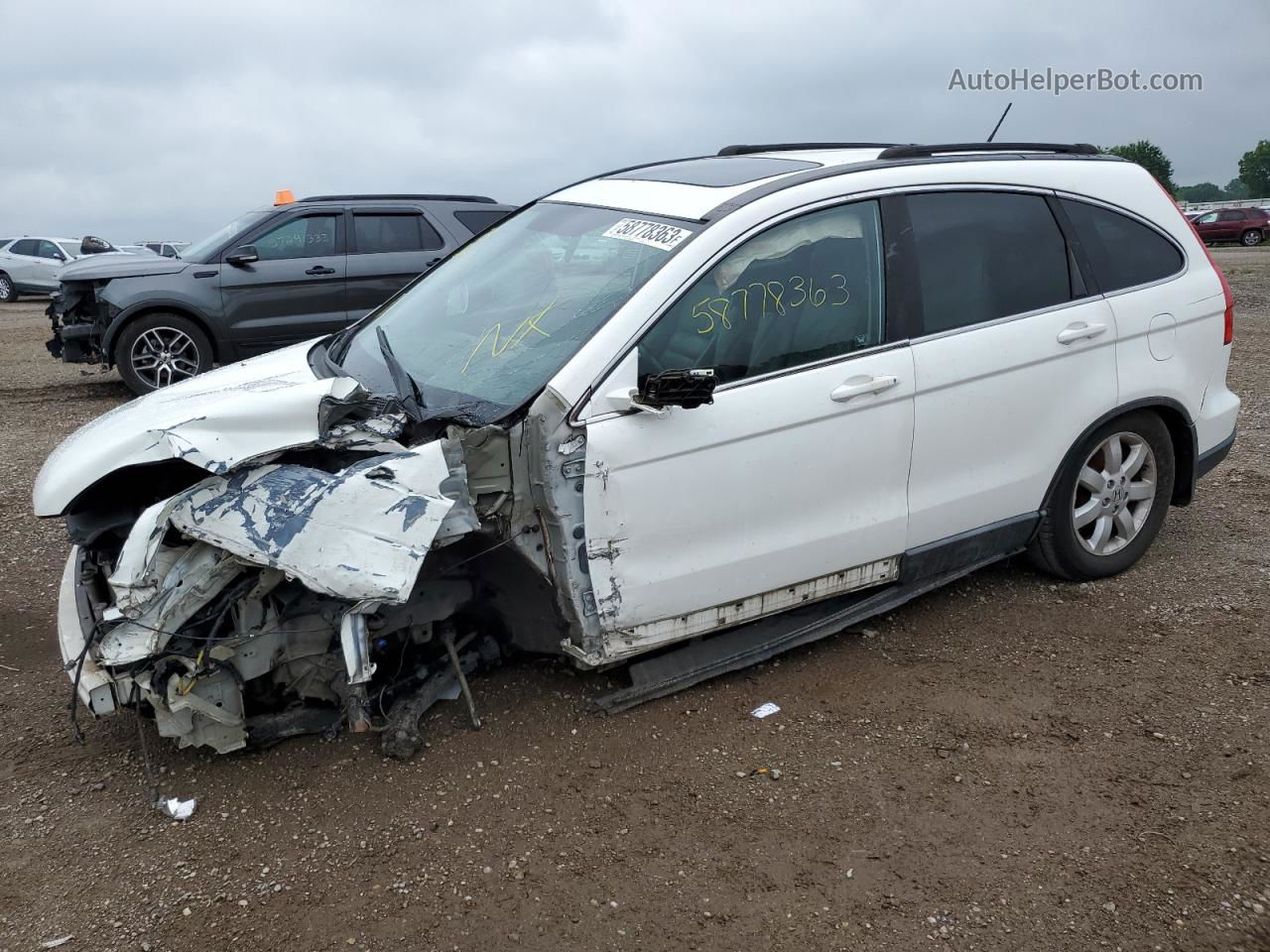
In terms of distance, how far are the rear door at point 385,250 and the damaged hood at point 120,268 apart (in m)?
1.47

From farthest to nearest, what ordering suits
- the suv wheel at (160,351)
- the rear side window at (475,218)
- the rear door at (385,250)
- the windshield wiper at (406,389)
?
the rear side window at (475,218), the rear door at (385,250), the suv wheel at (160,351), the windshield wiper at (406,389)

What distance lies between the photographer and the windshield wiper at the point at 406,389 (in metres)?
3.30

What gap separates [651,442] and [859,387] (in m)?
0.81

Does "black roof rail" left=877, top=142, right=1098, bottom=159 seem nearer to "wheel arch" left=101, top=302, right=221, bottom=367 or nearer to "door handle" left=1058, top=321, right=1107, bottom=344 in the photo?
"door handle" left=1058, top=321, right=1107, bottom=344

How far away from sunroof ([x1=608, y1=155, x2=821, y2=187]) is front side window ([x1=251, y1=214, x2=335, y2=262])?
6.07 m

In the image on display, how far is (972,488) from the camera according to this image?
12.7 feet

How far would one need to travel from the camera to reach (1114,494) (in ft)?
14.3

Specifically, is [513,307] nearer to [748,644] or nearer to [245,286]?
[748,644]

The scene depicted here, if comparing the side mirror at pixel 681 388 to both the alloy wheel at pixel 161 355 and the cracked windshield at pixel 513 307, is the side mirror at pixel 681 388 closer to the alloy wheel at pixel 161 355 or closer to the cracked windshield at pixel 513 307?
the cracked windshield at pixel 513 307

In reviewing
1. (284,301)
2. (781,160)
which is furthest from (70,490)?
(284,301)

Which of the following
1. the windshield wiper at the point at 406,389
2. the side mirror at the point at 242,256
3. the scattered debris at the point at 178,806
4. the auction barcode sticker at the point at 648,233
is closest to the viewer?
the scattered debris at the point at 178,806

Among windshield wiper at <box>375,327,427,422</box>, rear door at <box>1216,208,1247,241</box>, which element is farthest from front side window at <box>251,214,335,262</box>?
rear door at <box>1216,208,1247,241</box>

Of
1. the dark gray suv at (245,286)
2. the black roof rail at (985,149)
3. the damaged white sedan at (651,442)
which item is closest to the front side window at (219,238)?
the dark gray suv at (245,286)

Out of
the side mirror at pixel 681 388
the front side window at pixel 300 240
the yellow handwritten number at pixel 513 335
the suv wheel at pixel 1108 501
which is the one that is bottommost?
the suv wheel at pixel 1108 501
